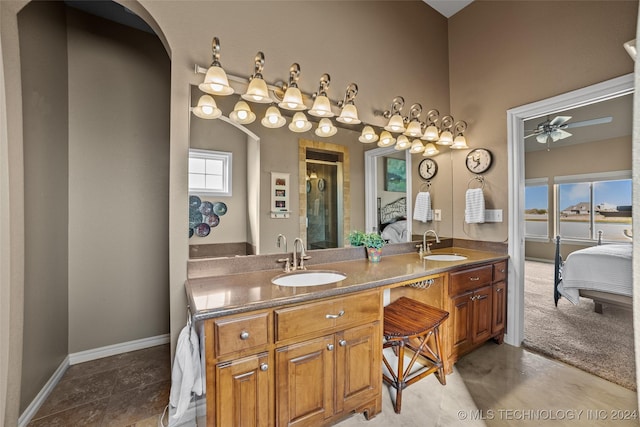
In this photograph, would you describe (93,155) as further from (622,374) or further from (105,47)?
(622,374)

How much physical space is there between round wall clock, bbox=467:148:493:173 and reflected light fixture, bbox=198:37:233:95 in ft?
8.03

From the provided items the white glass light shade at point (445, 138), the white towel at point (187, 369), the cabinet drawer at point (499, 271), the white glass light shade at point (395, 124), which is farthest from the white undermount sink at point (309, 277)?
the white glass light shade at point (445, 138)

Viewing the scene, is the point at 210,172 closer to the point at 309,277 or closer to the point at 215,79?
the point at 215,79

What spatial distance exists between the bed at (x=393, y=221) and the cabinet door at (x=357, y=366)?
1.10m

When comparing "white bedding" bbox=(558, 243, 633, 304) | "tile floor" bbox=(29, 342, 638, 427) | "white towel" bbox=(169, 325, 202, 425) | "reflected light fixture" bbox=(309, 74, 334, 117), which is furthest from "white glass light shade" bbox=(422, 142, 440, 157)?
"white towel" bbox=(169, 325, 202, 425)

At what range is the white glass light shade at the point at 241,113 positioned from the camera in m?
1.84

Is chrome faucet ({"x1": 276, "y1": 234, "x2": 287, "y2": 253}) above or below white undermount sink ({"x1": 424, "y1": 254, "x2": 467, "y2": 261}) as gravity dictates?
above

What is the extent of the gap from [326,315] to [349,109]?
4.85ft

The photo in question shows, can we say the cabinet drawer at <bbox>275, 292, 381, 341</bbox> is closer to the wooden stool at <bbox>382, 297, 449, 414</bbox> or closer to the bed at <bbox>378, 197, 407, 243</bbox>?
the wooden stool at <bbox>382, 297, 449, 414</bbox>

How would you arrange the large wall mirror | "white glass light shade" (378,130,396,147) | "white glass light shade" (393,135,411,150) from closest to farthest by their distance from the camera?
1. the large wall mirror
2. "white glass light shade" (378,130,396,147)
3. "white glass light shade" (393,135,411,150)

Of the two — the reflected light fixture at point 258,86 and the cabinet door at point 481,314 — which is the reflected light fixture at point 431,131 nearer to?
the cabinet door at point 481,314

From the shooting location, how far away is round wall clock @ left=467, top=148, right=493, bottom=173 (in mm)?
2762

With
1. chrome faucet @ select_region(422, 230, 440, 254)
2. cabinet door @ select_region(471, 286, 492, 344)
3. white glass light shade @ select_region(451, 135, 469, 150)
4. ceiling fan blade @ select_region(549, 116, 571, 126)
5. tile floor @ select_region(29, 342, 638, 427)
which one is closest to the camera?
tile floor @ select_region(29, 342, 638, 427)

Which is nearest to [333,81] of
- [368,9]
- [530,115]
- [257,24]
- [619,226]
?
[257,24]
